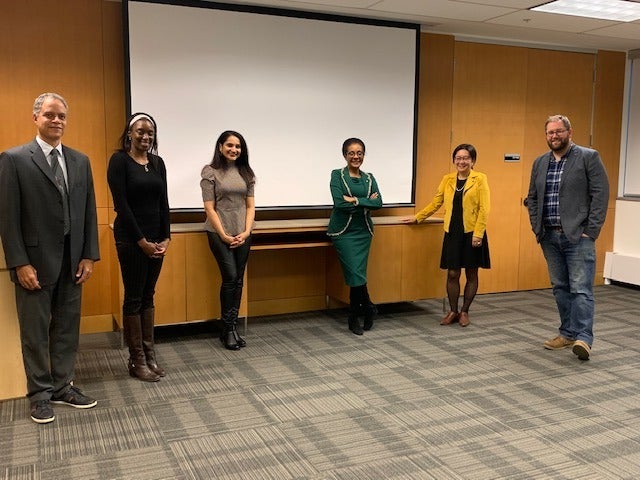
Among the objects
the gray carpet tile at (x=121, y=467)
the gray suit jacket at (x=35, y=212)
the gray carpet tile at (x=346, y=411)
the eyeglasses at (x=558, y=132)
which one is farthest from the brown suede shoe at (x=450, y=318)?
the gray suit jacket at (x=35, y=212)

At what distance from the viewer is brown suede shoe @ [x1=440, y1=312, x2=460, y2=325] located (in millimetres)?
4930

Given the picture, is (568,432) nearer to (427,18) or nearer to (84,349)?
(84,349)

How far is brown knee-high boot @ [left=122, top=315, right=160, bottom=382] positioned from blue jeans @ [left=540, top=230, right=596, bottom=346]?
104 inches

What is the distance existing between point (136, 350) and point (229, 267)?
0.85 meters

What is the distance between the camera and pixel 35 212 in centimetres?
296

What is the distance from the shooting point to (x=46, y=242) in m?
2.99

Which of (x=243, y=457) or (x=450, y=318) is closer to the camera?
(x=243, y=457)

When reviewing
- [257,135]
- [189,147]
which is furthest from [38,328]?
[257,135]

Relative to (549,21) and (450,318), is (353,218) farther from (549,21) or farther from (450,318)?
(549,21)

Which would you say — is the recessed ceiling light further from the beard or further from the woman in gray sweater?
the woman in gray sweater

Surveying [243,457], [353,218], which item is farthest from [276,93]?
[243,457]

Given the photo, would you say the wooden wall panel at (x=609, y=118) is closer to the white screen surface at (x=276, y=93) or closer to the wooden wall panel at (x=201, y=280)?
the white screen surface at (x=276, y=93)

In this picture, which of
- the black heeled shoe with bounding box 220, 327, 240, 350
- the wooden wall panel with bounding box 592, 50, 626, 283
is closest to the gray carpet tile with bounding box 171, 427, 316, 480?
A: the black heeled shoe with bounding box 220, 327, 240, 350

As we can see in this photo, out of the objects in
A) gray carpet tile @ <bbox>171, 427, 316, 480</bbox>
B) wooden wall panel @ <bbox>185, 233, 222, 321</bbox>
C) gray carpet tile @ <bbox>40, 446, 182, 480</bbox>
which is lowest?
gray carpet tile @ <bbox>171, 427, 316, 480</bbox>
